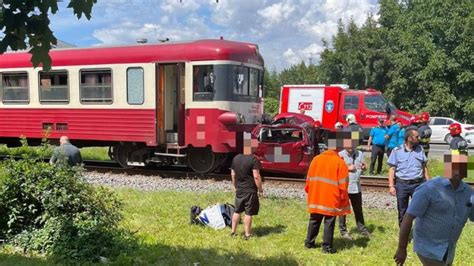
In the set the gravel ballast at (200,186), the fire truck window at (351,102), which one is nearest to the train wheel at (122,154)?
the gravel ballast at (200,186)

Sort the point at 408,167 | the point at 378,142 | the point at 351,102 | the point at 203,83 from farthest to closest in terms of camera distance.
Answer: the point at 351,102, the point at 378,142, the point at 203,83, the point at 408,167

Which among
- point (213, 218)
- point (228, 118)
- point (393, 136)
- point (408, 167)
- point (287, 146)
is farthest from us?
point (393, 136)

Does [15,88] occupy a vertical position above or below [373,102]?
above

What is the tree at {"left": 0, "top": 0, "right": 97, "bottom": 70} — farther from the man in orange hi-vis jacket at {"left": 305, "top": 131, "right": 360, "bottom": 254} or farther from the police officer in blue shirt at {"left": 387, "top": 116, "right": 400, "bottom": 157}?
the police officer in blue shirt at {"left": 387, "top": 116, "right": 400, "bottom": 157}

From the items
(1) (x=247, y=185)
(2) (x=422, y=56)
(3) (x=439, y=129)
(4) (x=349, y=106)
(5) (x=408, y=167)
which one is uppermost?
(2) (x=422, y=56)

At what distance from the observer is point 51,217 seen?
6.28m

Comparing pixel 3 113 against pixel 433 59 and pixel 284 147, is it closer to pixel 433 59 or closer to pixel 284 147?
pixel 284 147

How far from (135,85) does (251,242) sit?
7413mm

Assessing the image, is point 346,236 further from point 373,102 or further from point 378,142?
point 373,102

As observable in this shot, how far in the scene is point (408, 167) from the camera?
21.8 ft

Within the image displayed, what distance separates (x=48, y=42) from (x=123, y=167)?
1041cm

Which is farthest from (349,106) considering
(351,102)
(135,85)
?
(135,85)

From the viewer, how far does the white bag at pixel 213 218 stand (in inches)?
290

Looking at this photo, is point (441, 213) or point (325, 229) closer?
point (441, 213)
